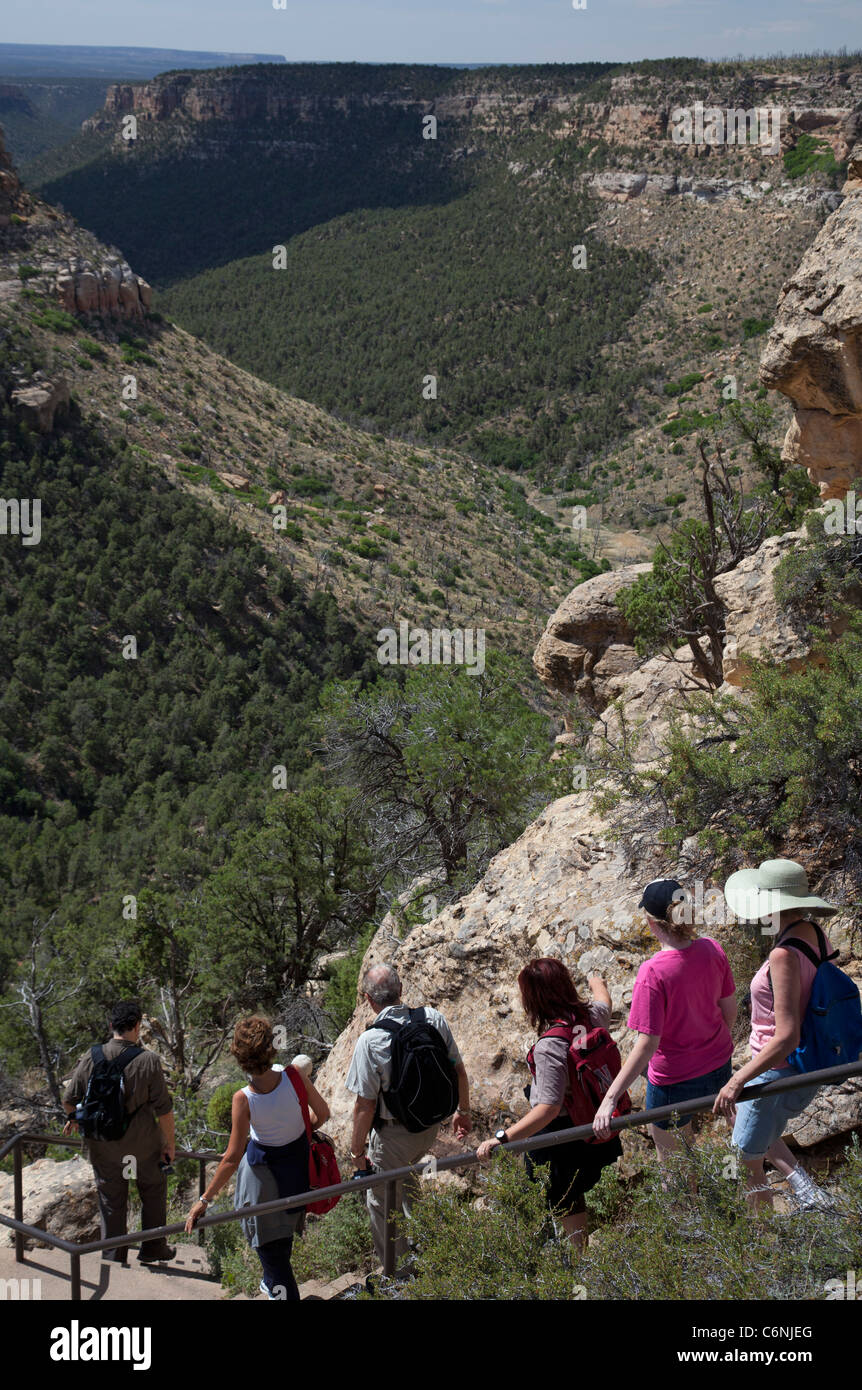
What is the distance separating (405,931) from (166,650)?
23064mm

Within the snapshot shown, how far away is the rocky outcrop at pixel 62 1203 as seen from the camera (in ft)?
25.0

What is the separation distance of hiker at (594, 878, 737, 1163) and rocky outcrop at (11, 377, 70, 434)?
112ft

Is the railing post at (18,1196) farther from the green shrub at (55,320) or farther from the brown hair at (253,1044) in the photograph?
the green shrub at (55,320)

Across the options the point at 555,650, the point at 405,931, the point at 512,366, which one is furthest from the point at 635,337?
the point at 405,931

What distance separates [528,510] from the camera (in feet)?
184

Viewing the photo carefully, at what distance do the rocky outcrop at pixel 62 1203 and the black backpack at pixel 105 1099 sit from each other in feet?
8.66

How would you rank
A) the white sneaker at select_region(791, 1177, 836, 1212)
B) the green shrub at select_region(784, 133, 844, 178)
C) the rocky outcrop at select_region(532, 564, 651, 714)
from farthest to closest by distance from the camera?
the green shrub at select_region(784, 133, 844, 178) → the rocky outcrop at select_region(532, 564, 651, 714) → the white sneaker at select_region(791, 1177, 836, 1212)

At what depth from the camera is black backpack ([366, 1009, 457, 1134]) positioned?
14.5ft

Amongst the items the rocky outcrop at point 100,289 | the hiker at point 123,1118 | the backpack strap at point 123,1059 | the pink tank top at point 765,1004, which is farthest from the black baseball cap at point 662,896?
the rocky outcrop at point 100,289

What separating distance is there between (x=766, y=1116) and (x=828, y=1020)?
437 millimetres

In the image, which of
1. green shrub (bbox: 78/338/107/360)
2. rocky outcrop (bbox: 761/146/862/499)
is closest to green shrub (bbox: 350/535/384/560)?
green shrub (bbox: 78/338/107/360)

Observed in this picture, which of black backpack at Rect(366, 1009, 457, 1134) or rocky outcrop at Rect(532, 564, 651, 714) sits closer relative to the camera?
black backpack at Rect(366, 1009, 457, 1134)

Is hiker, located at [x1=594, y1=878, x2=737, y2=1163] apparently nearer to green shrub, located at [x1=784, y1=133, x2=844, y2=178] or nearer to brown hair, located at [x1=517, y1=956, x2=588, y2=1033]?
brown hair, located at [x1=517, y1=956, x2=588, y2=1033]
